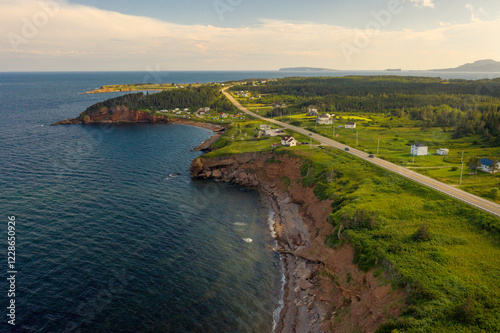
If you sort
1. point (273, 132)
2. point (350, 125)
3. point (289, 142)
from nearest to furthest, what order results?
point (289, 142) < point (273, 132) < point (350, 125)

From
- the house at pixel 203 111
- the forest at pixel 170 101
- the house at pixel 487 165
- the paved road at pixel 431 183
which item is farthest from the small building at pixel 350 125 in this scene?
the house at pixel 203 111

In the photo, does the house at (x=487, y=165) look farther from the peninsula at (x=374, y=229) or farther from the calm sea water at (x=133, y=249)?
the calm sea water at (x=133, y=249)

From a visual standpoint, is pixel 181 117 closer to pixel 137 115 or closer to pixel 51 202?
pixel 137 115

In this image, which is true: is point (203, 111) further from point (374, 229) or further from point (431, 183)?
point (374, 229)

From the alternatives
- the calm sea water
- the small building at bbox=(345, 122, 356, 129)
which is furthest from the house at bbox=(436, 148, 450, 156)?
the calm sea water

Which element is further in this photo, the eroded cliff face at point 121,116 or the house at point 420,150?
the eroded cliff face at point 121,116

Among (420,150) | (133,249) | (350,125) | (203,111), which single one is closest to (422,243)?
(133,249)

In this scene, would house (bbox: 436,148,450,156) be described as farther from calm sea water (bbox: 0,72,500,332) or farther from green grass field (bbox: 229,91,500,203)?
calm sea water (bbox: 0,72,500,332)
